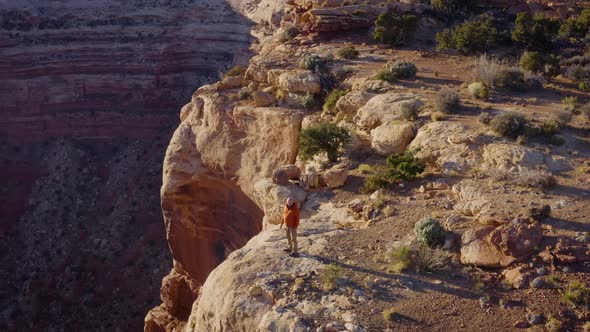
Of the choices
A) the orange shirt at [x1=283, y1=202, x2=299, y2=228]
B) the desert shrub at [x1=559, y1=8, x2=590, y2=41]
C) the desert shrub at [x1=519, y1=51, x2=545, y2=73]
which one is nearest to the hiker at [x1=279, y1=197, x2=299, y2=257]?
the orange shirt at [x1=283, y1=202, x2=299, y2=228]

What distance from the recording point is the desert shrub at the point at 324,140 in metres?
15.2

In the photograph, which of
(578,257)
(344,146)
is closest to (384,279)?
(578,257)

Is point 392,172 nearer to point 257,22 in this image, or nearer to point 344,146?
point 344,146

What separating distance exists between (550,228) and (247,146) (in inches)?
407

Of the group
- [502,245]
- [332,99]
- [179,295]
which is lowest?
[179,295]

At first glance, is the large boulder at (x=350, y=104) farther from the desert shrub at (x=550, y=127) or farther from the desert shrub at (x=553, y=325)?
the desert shrub at (x=553, y=325)

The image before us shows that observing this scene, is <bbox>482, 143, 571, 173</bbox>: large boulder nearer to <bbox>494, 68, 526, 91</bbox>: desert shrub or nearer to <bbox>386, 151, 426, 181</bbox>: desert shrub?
<bbox>386, 151, 426, 181</bbox>: desert shrub

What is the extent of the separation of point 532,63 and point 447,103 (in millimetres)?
4951

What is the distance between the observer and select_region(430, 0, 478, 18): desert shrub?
81.3ft

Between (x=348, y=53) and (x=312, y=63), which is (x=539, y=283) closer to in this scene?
(x=312, y=63)

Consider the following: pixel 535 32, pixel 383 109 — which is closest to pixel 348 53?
pixel 383 109

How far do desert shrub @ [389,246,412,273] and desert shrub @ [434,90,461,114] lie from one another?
601cm

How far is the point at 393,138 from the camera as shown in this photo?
14875 millimetres

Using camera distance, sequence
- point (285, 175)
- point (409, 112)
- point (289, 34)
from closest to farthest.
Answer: point (285, 175) < point (409, 112) < point (289, 34)
